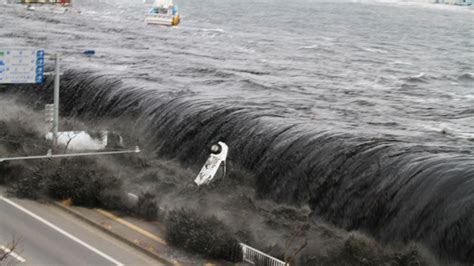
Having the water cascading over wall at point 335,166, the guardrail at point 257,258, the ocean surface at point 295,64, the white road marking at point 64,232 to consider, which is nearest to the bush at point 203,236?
the guardrail at point 257,258

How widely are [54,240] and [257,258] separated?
827 centimetres

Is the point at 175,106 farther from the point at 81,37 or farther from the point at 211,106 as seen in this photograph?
the point at 81,37

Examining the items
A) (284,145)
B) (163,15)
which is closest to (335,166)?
(284,145)

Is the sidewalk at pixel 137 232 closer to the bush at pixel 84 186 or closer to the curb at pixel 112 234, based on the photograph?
the curb at pixel 112 234

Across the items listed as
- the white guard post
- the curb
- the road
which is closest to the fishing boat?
the white guard post

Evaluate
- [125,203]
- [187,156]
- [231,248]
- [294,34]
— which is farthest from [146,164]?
[294,34]

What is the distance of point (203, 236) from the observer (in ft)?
85.7

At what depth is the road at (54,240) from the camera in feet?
84.6

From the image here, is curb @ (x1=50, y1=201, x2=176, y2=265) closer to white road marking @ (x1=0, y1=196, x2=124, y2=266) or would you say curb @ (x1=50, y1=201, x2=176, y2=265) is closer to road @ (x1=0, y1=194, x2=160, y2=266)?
road @ (x1=0, y1=194, x2=160, y2=266)

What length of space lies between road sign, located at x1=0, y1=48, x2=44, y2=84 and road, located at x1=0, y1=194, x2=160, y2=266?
5.63 meters

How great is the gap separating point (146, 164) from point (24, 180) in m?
6.50

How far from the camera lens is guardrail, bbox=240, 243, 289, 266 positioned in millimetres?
24688

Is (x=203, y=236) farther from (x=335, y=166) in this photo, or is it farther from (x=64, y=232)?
(x=335, y=166)

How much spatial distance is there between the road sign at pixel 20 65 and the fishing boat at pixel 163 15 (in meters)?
81.0
